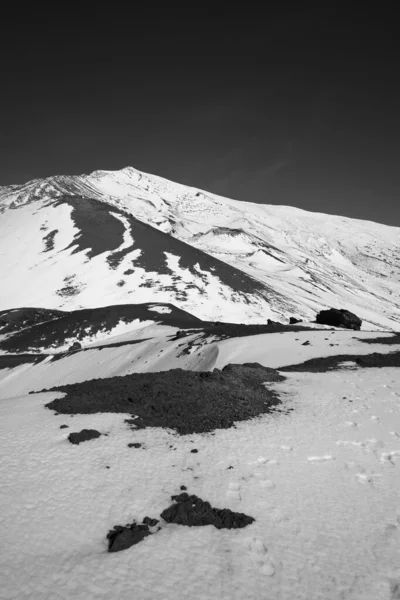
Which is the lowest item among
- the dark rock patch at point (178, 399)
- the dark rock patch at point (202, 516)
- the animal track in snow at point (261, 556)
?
the animal track in snow at point (261, 556)

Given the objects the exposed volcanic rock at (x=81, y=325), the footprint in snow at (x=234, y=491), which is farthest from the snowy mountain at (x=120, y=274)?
the footprint in snow at (x=234, y=491)

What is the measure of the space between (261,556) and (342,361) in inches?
745

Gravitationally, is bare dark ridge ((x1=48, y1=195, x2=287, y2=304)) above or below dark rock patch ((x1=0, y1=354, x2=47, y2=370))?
above

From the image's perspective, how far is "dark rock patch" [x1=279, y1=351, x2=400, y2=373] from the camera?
21.9 meters

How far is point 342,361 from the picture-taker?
2362 cm

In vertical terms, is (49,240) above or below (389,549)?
above

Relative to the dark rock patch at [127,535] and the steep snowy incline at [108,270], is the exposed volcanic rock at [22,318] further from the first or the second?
the dark rock patch at [127,535]

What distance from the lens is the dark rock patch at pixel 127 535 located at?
6418 mm

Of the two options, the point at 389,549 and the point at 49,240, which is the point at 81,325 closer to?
the point at 389,549

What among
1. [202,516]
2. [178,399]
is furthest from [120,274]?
[202,516]

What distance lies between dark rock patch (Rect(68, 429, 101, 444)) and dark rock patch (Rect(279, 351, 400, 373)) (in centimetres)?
1415

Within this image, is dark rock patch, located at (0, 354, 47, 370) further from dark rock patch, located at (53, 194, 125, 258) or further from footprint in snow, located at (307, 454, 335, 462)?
dark rock patch, located at (53, 194, 125, 258)

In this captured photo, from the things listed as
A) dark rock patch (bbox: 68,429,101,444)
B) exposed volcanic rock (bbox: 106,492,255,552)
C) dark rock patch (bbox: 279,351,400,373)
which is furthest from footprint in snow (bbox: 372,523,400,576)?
dark rock patch (bbox: 279,351,400,373)

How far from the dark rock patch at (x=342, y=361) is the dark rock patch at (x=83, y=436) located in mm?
14148
